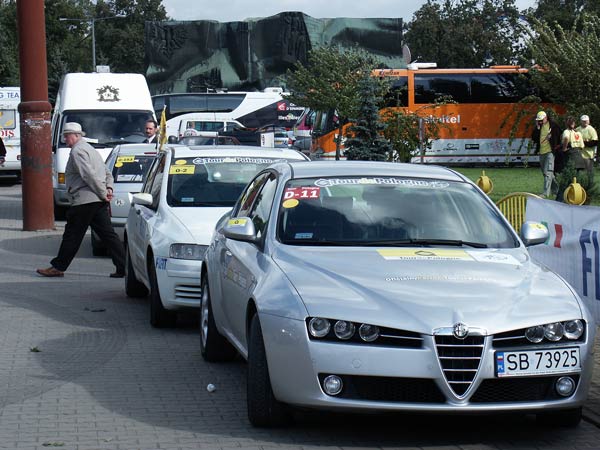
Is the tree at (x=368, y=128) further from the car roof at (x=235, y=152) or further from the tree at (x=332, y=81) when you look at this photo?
the car roof at (x=235, y=152)

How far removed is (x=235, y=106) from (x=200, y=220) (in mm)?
49634

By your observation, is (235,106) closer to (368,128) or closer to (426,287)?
(368,128)

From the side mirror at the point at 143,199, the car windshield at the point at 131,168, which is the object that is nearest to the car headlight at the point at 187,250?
the side mirror at the point at 143,199

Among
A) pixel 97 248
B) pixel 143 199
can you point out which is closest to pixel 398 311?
pixel 143 199

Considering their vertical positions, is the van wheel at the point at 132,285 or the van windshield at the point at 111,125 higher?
the van windshield at the point at 111,125

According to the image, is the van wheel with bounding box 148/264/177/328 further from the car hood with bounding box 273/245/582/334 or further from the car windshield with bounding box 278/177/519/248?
the car hood with bounding box 273/245/582/334

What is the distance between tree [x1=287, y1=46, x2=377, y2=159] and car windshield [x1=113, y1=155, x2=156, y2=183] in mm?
15216

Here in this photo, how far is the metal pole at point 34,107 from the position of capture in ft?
67.1

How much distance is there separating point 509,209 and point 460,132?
32.9m

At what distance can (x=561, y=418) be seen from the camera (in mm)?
6656

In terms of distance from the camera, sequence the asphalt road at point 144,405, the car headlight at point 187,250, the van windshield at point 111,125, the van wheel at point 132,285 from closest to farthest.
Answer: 1. the asphalt road at point 144,405
2. the car headlight at point 187,250
3. the van wheel at point 132,285
4. the van windshield at point 111,125

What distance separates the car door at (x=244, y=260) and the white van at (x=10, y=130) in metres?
29.1

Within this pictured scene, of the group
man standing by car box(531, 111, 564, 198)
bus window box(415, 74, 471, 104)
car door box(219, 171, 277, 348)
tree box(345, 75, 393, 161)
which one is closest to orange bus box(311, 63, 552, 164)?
bus window box(415, 74, 471, 104)

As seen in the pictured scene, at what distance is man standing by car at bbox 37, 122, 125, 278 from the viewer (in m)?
14.2
